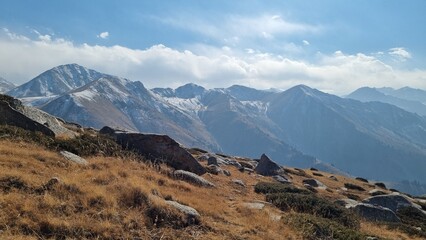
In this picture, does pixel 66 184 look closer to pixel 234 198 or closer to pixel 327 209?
pixel 234 198

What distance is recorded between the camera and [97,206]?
1219 cm

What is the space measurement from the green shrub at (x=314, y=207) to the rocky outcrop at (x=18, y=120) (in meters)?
14.2

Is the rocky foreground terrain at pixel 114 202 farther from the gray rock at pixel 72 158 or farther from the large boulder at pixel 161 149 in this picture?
the large boulder at pixel 161 149

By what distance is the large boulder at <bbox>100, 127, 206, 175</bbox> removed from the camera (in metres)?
25.5

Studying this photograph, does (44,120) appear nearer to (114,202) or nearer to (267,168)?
(114,202)

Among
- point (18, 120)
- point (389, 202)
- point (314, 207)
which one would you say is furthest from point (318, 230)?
point (389, 202)

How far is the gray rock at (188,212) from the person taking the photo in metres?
13.3

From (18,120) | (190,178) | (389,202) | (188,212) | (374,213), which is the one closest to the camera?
(188,212)

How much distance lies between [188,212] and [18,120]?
1483cm

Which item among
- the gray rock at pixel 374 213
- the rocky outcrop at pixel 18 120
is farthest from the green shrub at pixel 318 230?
the rocky outcrop at pixel 18 120

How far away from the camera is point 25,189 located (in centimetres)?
1237

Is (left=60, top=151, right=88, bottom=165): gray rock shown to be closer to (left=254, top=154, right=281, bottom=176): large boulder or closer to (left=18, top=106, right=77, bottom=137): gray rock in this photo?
(left=18, top=106, right=77, bottom=137): gray rock

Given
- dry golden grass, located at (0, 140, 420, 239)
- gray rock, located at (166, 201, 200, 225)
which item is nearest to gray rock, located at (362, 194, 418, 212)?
dry golden grass, located at (0, 140, 420, 239)

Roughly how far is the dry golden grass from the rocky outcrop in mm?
4858
